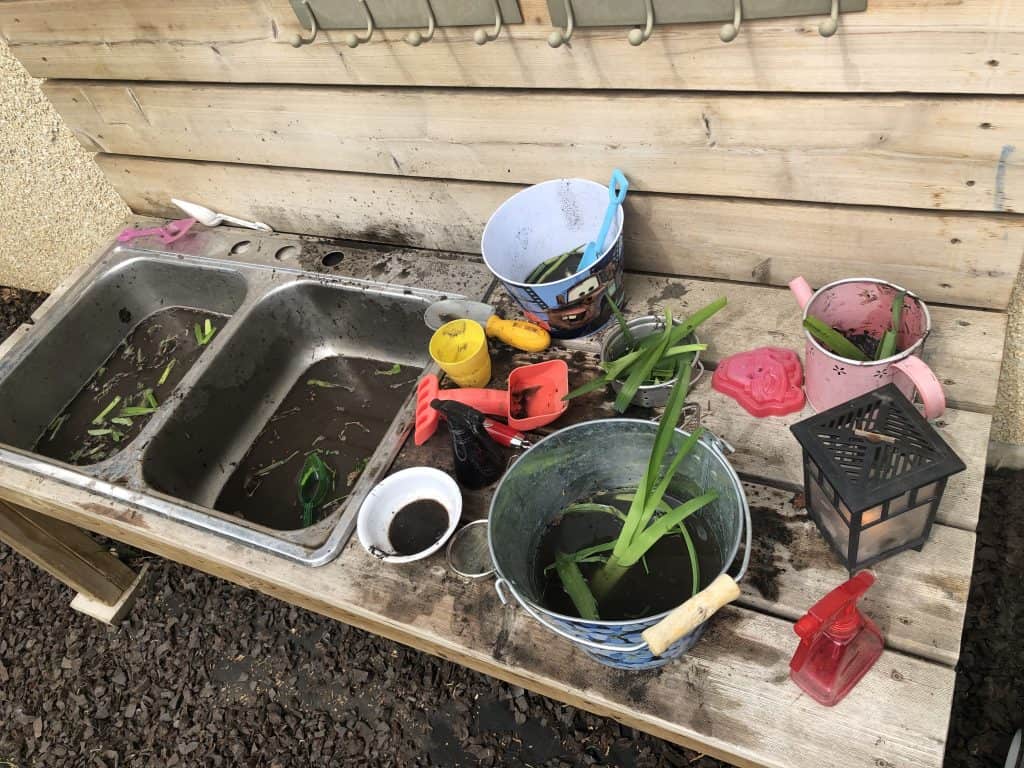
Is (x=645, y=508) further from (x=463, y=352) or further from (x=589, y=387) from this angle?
(x=463, y=352)

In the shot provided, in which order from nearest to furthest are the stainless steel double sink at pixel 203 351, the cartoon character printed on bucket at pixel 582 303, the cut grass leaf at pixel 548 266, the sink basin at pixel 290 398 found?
the cartoon character printed on bucket at pixel 582 303
the cut grass leaf at pixel 548 266
the stainless steel double sink at pixel 203 351
the sink basin at pixel 290 398

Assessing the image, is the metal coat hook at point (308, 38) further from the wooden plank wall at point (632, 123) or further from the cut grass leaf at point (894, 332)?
the cut grass leaf at point (894, 332)

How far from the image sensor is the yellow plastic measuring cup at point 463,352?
1.41 metres

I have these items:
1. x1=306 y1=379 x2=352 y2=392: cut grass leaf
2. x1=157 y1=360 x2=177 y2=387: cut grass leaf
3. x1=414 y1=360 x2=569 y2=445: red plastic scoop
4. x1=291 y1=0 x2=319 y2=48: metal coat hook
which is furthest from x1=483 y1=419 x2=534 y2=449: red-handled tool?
x1=157 y1=360 x2=177 y2=387: cut grass leaf

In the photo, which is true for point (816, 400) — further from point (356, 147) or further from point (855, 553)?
point (356, 147)

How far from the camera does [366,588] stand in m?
1.26

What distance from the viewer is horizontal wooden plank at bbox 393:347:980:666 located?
1028 millimetres

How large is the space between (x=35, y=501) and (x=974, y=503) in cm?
189

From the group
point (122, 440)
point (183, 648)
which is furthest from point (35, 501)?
point (183, 648)

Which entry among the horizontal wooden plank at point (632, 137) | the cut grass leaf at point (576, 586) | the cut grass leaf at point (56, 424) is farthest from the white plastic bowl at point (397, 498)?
the cut grass leaf at point (56, 424)

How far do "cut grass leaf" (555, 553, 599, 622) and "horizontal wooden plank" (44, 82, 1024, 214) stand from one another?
0.75 m

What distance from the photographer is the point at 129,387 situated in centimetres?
206

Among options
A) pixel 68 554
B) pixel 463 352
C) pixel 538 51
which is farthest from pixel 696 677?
pixel 68 554

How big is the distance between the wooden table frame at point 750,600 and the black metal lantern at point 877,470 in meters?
0.08
